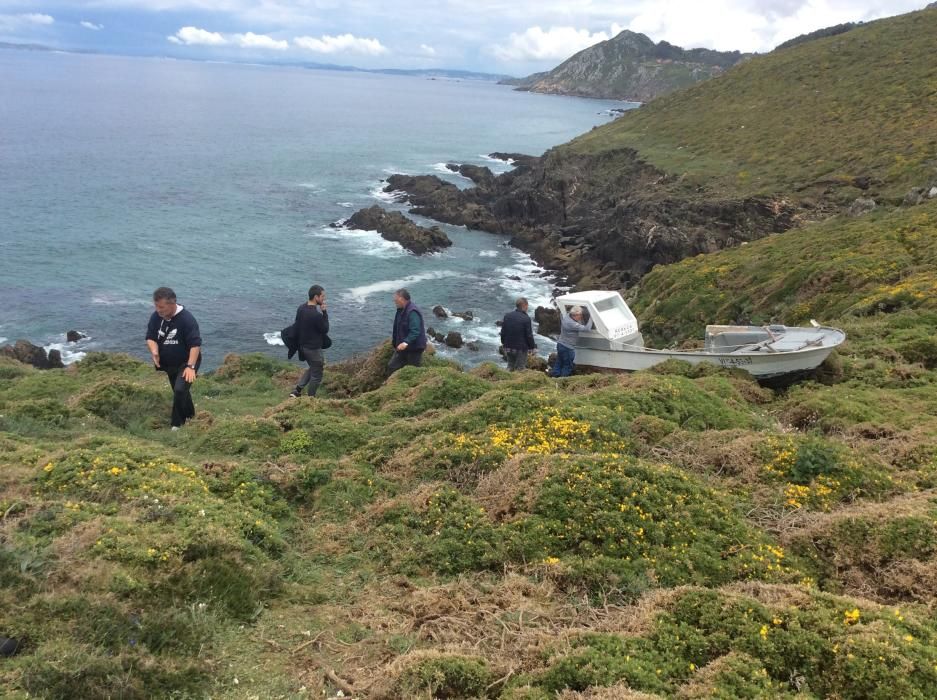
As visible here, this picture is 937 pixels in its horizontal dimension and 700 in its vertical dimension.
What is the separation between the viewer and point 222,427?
11445 millimetres

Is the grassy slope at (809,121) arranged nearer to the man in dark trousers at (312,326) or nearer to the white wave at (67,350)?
the man in dark trousers at (312,326)

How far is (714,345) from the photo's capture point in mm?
17703

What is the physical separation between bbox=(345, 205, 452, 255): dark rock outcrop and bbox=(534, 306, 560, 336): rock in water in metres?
18.5

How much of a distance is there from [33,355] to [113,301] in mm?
10784

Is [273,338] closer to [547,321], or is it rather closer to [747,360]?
[547,321]

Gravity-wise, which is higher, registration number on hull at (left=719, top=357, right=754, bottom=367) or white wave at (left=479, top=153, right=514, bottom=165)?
white wave at (left=479, top=153, right=514, bottom=165)

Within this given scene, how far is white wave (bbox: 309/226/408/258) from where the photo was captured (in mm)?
53094

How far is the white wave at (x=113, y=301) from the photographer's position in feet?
128

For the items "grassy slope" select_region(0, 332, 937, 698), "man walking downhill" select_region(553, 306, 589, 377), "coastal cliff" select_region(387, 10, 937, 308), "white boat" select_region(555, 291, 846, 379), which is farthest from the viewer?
"coastal cliff" select_region(387, 10, 937, 308)

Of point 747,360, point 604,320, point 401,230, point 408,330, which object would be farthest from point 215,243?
point 747,360

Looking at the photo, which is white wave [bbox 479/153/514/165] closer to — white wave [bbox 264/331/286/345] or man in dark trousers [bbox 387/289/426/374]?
white wave [bbox 264/331/286/345]

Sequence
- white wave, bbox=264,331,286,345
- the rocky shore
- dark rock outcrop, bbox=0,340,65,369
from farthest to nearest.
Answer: the rocky shore
white wave, bbox=264,331,286,345
dark rock outcrop, bbox=0,340,65,369

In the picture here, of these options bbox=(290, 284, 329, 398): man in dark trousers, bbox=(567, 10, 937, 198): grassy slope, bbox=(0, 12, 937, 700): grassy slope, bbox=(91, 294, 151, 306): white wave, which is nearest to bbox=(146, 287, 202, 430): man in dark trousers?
bbox=(0, 12, 937, 700): grassy slope

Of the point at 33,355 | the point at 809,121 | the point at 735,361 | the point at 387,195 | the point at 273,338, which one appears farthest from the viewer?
the point at 387,195
